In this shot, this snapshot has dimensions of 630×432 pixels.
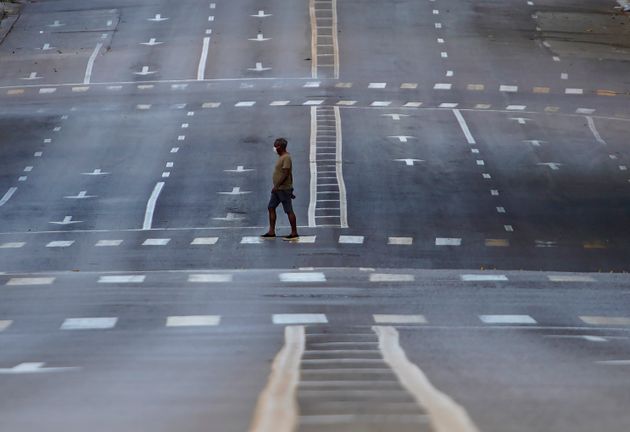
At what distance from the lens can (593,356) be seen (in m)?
12.0

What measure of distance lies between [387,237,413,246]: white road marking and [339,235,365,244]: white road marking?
515mm

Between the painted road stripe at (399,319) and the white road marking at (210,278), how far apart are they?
365 cm

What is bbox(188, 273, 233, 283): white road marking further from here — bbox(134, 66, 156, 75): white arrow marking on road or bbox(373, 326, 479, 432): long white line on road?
bbox(134, 66, 156, 75): white arrow marking on road

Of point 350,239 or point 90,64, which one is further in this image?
point 90,64

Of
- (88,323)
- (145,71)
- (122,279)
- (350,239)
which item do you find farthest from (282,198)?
(145,71)

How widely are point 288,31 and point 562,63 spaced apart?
10364 mm

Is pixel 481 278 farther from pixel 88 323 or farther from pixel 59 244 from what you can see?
pixel 59 244

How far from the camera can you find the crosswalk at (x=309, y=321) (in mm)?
14516

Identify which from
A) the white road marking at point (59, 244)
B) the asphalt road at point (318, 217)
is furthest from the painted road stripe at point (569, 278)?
the white road marking at point (59, 244)

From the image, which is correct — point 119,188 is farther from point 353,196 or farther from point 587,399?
point 587,399

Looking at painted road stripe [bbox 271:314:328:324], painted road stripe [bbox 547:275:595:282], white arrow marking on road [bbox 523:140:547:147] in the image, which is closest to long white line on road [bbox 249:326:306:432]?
painted road stripe [bbox 271:314:328:324]

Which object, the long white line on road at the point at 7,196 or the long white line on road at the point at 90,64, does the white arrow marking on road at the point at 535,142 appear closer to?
the long white line on road at the point at 7,196

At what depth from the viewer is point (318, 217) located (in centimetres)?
2561

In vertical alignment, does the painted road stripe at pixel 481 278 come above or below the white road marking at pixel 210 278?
below
